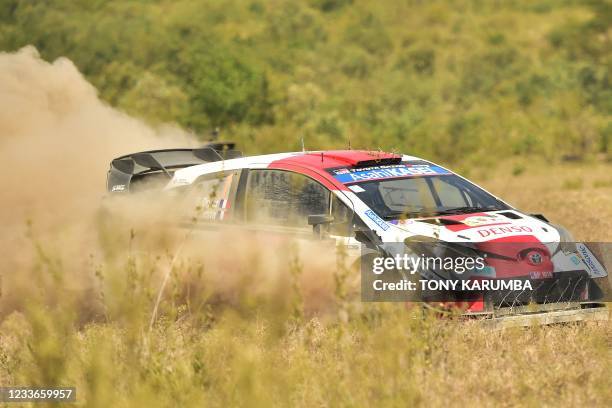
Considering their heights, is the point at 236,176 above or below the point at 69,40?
below

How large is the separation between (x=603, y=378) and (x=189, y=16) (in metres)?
50.4

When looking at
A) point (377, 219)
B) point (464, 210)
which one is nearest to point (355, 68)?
point (464, 210)

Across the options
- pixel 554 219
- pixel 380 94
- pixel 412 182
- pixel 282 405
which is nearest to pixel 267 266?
pixel 412 182

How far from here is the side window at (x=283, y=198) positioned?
28.0 ft

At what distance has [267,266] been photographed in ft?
25.9

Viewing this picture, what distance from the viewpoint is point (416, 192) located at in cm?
899

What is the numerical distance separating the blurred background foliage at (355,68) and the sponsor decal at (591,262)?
A: 15031 millimetres

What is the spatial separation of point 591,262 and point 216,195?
9.76ft

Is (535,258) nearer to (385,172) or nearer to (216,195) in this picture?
Answer: (385,172)

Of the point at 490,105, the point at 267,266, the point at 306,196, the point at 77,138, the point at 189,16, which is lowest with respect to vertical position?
the point at 267,266

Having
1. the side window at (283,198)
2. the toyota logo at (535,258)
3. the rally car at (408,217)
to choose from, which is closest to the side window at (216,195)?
the rally car at (408,217)

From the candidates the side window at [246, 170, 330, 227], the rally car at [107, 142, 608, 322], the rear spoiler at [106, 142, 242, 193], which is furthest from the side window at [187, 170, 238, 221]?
the rear spoiler at [106, 142, 242, 193]

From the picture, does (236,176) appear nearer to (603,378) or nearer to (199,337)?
(199,337)

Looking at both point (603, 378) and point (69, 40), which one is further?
point (69, 40)
